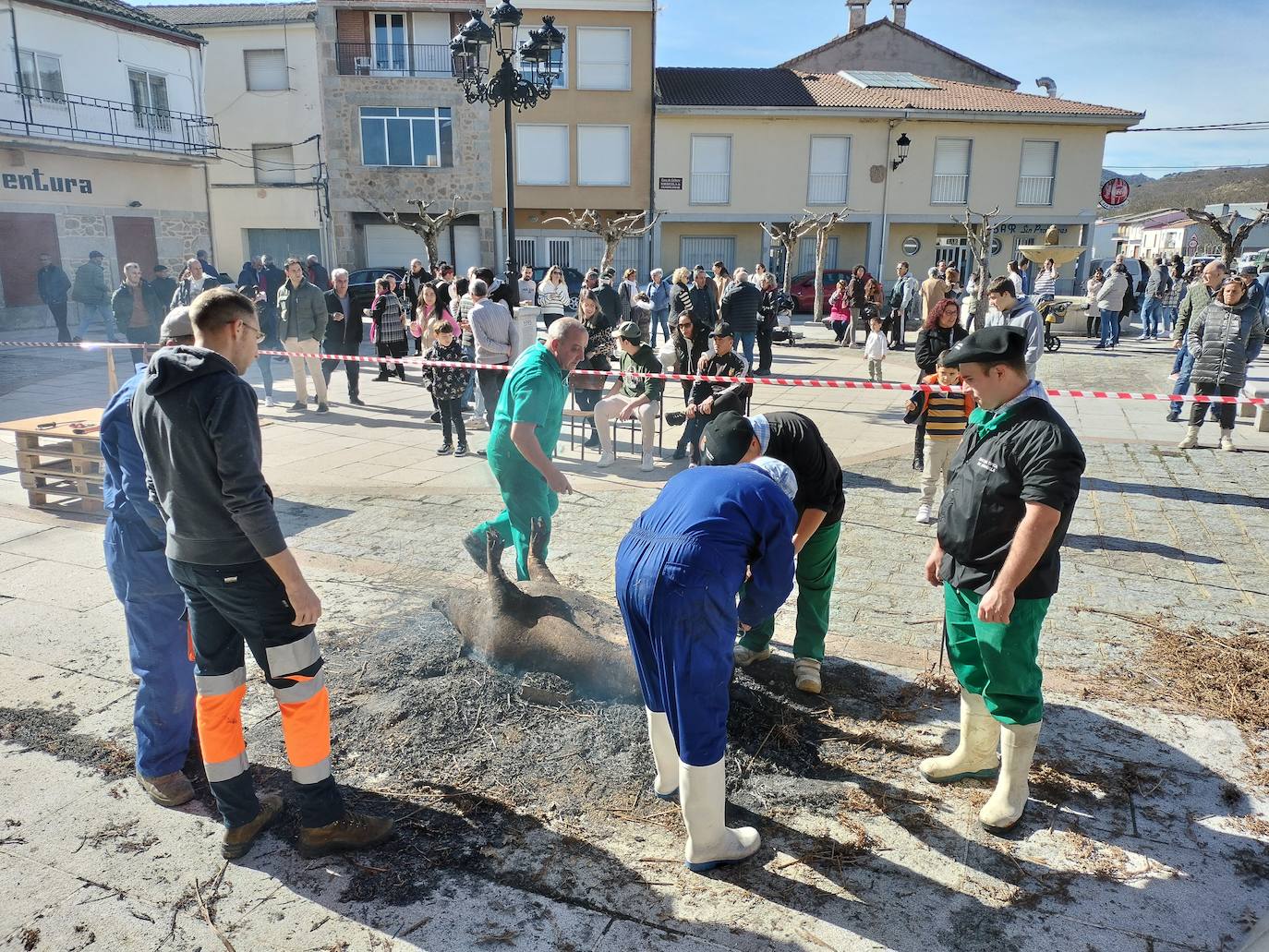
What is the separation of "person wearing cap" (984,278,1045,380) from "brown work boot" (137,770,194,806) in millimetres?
6011

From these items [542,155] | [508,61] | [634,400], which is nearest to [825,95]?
[542,155]

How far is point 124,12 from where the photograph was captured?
952 inches

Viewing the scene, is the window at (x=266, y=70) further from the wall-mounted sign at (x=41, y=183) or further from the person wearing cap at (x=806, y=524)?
the person wearing cap at (x=806, y=524)

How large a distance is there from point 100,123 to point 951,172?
25.7 metres

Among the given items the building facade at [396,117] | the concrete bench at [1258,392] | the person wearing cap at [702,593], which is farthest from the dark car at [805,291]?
the person wearing cap at [702,593]

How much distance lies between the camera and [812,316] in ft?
85.0

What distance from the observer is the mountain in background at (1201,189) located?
59375 millimetres

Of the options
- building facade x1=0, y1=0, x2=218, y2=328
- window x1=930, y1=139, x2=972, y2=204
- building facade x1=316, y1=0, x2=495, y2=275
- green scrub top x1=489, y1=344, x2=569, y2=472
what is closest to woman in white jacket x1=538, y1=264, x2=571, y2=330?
building facade x1=0, y1=0, x2=218, y2=328

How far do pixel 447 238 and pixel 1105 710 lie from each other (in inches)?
1182

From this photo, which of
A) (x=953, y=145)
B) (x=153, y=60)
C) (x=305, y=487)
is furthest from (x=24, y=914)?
(x=953, y=145)

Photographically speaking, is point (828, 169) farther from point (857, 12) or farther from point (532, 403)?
point (532, 403)

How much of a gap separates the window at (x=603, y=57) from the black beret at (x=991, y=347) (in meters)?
29.5

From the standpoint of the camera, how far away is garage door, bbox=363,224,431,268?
3131 centimetres

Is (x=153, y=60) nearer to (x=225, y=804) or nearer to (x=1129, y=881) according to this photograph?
(x=225, y=804)
